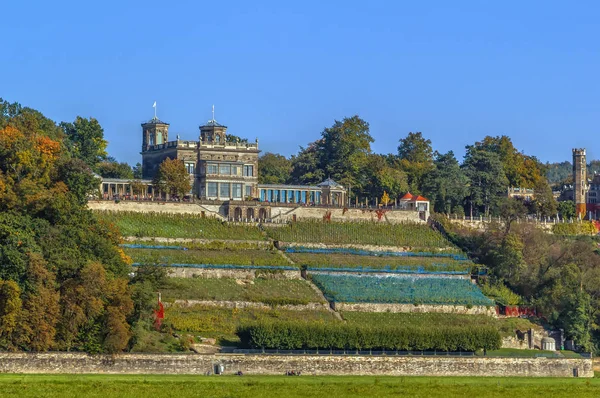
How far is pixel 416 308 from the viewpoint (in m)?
105

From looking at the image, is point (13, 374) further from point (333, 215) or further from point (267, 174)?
point (267, 174)

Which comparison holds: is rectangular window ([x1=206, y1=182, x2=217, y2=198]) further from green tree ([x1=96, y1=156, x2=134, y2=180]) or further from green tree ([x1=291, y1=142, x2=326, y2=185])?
green tree ([x1=291, y1=142, x2=326, y2=185])

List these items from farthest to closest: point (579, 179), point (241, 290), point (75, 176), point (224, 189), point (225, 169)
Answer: point (579, 179), point (225, 169), point (224, 189), point (241, 290), point (75, 176)

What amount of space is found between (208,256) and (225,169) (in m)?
23.6

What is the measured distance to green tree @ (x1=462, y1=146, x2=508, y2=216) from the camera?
143 m

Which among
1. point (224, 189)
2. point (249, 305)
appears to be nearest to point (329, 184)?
point (224, 189)

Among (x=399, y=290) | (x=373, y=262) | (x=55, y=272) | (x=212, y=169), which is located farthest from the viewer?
(x=212, y=169)

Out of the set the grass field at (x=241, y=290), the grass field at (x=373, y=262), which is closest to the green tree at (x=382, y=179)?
the grass field at (x=373, y=262)

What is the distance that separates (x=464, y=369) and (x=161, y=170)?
46.2 m

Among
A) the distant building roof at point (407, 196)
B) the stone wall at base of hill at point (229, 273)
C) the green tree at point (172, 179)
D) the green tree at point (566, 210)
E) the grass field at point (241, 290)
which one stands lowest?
the grass field at point (241, 290)

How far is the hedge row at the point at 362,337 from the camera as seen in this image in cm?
8875

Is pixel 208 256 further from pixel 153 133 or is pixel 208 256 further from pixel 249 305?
pixel 153 133

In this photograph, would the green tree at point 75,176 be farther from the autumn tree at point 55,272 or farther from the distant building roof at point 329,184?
the distant building roof at point 329,184

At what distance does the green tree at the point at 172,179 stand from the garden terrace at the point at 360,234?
10.3m
